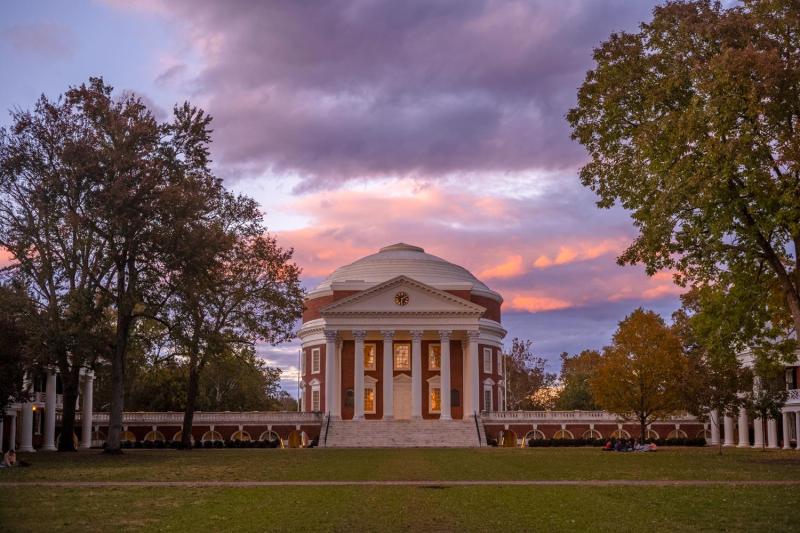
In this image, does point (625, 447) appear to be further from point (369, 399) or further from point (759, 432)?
point (369, 399)

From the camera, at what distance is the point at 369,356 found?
83.8 metres

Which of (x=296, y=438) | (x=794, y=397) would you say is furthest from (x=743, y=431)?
(x=296, y=438)

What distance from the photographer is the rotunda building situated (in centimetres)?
7862

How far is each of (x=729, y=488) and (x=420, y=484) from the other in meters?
A: 8.62

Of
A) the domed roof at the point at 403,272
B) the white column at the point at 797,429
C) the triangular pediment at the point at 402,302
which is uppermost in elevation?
the domed roof at the point at 403,272

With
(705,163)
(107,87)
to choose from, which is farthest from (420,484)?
(107,87)

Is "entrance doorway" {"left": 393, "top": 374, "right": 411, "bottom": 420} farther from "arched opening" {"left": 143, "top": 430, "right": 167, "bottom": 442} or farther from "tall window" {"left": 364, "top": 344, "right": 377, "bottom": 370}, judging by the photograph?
"arched opening" {"left": 143, "top": 430, "right": 167, "bottom": 442}

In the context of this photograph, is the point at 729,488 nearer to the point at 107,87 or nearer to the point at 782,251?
the point at 782,251

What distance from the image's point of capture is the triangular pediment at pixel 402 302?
7850 centimetres

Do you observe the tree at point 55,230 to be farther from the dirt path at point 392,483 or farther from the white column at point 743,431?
the white column at point 743,431

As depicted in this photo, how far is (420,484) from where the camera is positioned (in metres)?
27.8

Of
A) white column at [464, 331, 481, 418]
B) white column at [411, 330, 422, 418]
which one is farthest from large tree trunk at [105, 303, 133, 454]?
white column at [464, 331, 481, 418]

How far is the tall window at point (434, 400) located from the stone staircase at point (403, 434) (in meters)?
7.59

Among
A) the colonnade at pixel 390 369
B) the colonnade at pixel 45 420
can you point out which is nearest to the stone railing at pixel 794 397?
the colonnade at pixel 390 369
